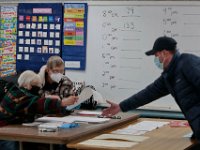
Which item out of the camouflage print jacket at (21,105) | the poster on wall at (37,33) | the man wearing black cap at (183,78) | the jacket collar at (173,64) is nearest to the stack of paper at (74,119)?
the camouflage print jacket at (21,105)

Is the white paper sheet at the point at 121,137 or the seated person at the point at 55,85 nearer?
the white paper sheet at the point at 121,137

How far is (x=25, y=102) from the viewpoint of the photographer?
3.88 metres

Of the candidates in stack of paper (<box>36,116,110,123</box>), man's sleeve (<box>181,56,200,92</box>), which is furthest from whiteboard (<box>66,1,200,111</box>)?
man's sleeve (<box>181,56,200,92</box>)

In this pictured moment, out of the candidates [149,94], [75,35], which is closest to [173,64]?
[149,94]

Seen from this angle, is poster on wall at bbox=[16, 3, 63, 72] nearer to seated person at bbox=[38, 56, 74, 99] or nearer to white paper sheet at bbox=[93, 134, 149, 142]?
seated person at bbox=[38, 56, 74, 99]

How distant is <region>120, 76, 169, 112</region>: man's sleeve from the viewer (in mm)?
3814

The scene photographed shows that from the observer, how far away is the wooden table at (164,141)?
10.9 feet

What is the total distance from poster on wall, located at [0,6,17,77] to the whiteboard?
1.05 metres

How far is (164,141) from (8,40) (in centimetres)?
419

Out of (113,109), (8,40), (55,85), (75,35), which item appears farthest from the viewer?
(8,40)

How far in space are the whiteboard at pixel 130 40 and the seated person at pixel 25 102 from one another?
2417 millimetres

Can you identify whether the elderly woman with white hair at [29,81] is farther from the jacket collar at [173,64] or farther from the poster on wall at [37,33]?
the poster on wall at [37,33]

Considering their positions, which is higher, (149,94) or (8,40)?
(8,40)

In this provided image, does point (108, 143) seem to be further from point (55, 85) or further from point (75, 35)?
point (75, 35)
